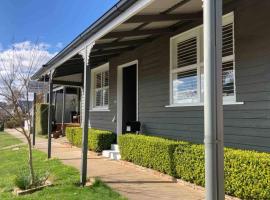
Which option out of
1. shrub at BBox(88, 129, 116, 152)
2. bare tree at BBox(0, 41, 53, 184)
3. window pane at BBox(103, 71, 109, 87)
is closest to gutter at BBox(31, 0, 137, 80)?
bare tree at BBox(0, 41, 53, 184)

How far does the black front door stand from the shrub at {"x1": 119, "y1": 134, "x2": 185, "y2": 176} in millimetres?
2591

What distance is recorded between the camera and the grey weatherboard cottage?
602cm

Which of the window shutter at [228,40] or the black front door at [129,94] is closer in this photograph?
the window shutter at [228,40]

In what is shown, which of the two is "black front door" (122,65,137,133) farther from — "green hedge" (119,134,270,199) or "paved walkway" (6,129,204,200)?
"paved walkway" (6,129,204,200)

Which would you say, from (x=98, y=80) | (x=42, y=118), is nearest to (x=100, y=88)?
(x=98, y=80)

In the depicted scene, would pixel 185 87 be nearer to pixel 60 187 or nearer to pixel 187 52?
pixel 187 52

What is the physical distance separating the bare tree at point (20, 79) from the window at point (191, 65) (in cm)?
357

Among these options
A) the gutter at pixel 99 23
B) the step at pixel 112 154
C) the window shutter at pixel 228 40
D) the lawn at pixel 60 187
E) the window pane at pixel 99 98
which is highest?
the gutter at pixel 99 23

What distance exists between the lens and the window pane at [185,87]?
797cm

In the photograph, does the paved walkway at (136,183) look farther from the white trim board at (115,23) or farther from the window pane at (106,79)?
the window pane at (106,79)

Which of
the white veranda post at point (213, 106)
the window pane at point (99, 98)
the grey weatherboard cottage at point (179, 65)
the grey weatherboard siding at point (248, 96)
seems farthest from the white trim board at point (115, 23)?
the window pane at point (99, 98)

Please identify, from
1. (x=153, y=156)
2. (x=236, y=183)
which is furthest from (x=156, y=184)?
(x=236, y=183)

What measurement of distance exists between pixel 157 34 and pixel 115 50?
2.47 meters

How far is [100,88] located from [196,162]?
850 centimetres
